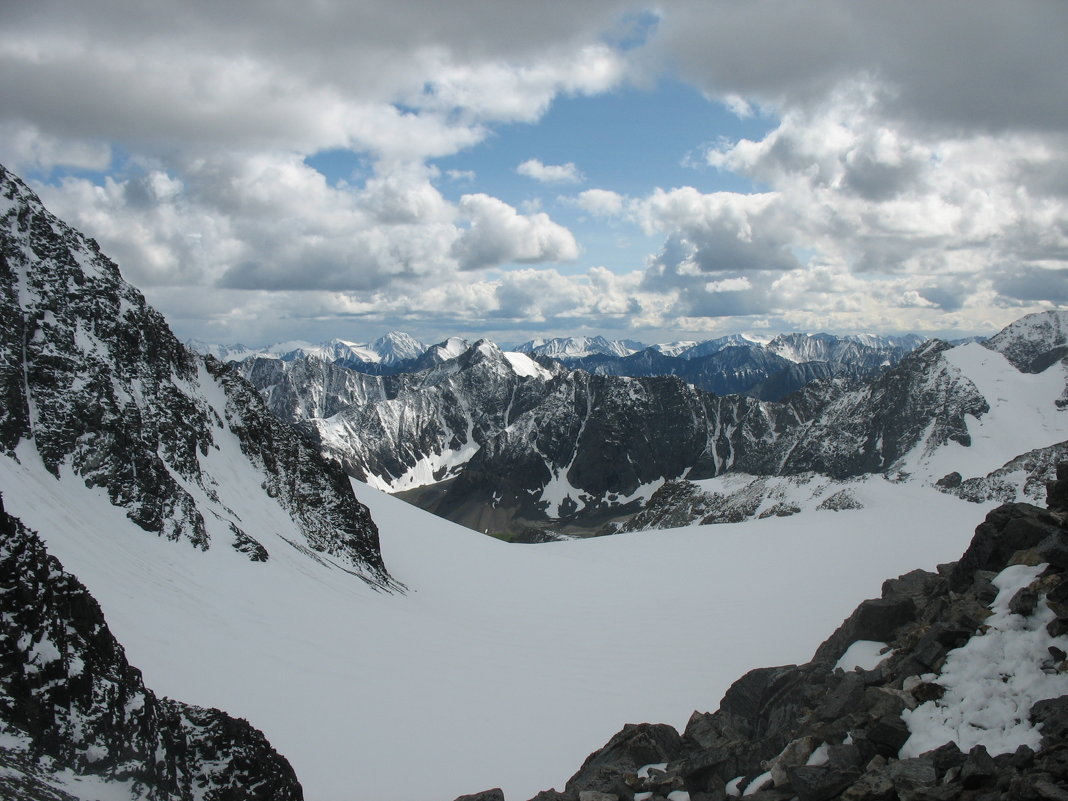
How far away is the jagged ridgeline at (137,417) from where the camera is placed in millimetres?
23188

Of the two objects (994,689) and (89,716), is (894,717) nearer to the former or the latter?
(994,689)

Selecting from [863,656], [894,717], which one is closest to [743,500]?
[863,656]

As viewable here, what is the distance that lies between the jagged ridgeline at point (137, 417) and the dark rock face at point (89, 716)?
531 inches

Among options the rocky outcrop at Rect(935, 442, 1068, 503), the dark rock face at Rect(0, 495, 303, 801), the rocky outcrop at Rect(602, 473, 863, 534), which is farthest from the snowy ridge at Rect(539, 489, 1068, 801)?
the rocky outcrop at Rect(935, 442, 1068, 503)

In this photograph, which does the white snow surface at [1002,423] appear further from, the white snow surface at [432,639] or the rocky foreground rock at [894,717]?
the rocky foreground rock at [894,717]

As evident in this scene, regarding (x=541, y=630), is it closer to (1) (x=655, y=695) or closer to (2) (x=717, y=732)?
(1) (x=655, y=695)

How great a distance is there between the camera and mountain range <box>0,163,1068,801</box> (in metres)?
9.41

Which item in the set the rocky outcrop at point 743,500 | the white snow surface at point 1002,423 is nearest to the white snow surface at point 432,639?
the rocky outcrop at point 743,500

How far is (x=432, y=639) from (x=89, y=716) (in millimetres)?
15206

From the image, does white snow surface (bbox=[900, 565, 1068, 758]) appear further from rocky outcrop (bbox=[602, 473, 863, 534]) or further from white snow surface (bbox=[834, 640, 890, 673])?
rocky outcrop (bbox=[602, 473, 863, 534])

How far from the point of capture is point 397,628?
24.1 metres

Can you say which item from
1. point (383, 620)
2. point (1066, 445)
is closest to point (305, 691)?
point (383, 620)

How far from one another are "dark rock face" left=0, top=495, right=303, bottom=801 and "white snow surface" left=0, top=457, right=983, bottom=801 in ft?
10.6

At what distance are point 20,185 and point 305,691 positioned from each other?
29.2m
